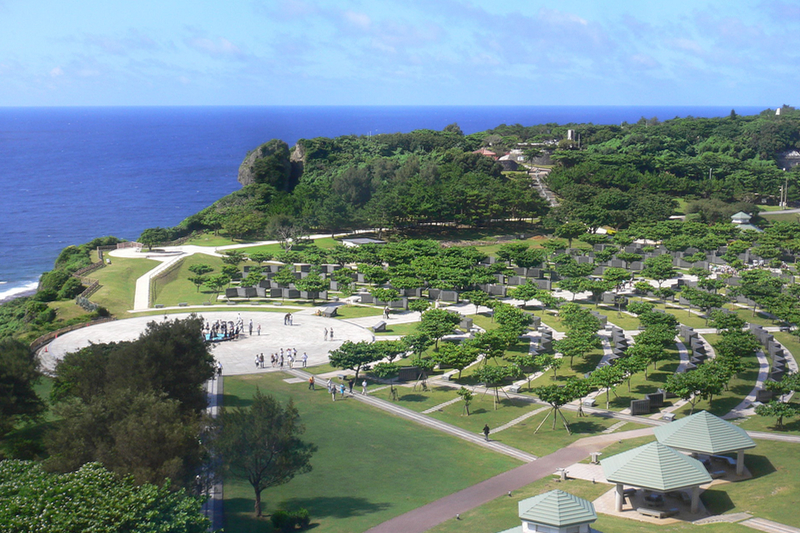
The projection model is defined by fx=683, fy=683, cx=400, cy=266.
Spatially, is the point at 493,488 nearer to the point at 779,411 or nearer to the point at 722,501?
the point at 722,501

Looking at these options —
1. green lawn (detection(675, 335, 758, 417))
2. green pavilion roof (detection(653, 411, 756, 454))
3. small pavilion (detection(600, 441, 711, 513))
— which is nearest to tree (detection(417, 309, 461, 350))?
green lawn (detection(675, 335, 758, 417))

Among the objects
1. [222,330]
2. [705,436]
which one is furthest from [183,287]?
[705,436]

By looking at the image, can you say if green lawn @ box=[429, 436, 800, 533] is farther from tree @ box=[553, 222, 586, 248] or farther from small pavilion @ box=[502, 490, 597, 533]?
tree @ box=[553, 222, 586, 248]

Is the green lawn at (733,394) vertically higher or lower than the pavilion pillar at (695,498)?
lower

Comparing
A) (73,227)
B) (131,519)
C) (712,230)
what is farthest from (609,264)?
(73,227)

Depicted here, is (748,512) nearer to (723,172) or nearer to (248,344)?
(248,344)

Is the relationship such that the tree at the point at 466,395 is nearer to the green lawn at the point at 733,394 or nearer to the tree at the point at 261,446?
the green lawn at the point at 733,394

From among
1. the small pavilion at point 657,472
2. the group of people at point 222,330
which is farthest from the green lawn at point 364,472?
the group of people at point 222,330
